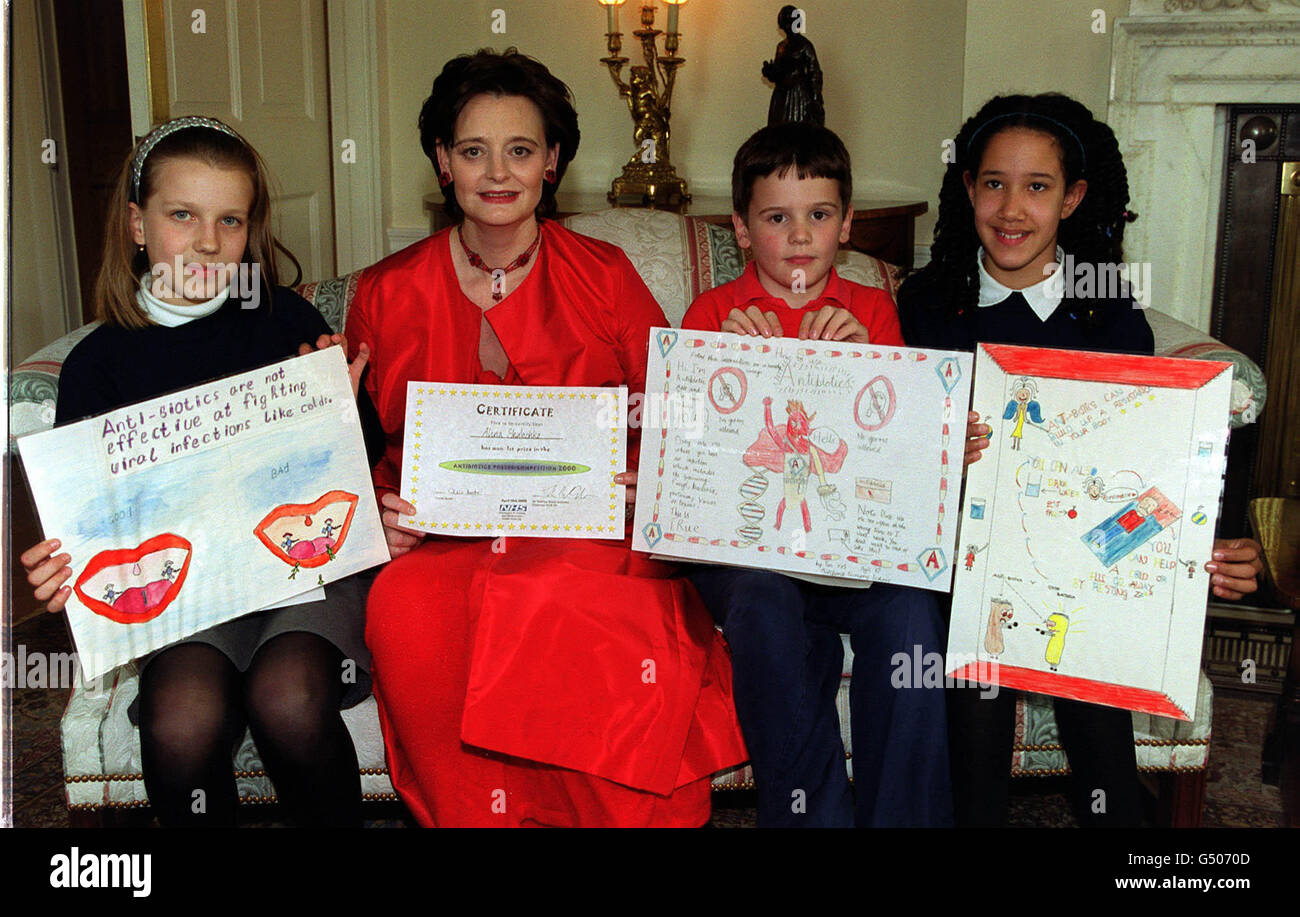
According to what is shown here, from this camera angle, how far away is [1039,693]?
1.71 meters

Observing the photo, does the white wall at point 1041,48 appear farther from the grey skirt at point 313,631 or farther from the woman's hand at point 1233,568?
the grey skirt at point 313,631

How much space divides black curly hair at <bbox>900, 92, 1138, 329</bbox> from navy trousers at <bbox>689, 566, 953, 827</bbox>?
61 centimetres

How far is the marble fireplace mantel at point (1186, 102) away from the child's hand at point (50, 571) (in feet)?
8.20

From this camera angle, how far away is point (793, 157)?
6.00 feet

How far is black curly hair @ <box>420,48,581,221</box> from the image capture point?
1.86 m

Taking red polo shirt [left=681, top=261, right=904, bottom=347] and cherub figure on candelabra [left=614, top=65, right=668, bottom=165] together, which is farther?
cherub figure on candelabra [left=614, top=65, right=668, bottom=165]

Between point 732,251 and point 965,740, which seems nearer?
point 965,740

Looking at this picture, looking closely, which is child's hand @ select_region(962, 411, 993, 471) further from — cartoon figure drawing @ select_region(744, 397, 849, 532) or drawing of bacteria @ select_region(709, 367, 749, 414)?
drawing of bacteria @ select_region(709, 367, 749, 414)

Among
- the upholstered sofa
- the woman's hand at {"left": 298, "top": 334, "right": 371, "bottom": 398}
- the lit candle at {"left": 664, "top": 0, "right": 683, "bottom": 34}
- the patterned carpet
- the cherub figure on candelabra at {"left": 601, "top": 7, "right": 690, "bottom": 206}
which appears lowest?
the patterned carpet

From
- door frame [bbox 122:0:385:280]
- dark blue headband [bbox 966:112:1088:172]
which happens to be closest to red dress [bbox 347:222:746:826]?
dark blue headband [bbox 966:112:1088:172]

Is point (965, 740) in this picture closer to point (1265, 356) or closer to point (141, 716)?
point (141, 716)

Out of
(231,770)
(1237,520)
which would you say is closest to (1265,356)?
(1237,520)

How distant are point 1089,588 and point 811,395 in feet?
1.59

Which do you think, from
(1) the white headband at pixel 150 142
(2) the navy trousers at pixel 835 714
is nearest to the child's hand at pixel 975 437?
(2) the navy trousers at pixel 835 714
